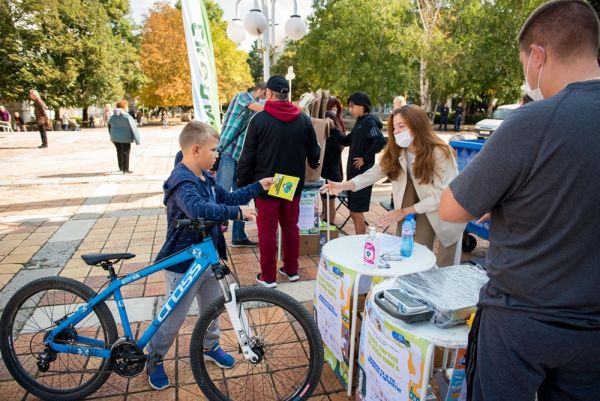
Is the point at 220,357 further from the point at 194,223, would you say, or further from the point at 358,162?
the point at 358,162

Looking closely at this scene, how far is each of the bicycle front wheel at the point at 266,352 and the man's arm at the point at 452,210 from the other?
3.69 feet

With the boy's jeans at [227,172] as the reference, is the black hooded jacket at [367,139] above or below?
above

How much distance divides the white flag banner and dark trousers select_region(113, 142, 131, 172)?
6374 mm

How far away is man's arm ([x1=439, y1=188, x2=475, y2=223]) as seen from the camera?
138 centimetres

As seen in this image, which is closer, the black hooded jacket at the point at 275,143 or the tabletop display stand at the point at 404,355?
the tabletop display stand at the point at 404,355

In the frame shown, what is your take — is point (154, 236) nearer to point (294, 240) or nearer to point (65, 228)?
point (65, 228)

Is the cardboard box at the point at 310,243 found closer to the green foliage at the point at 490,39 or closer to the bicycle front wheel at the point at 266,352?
the bicycle front wheel at the point at 266,352

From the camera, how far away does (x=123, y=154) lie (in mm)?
10781

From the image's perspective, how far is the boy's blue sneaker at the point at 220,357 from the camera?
2.78m

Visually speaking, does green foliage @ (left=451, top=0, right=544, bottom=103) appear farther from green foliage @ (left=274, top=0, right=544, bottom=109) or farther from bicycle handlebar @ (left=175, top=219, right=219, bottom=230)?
bicycle handlebar @ (left=175, top=219, right=219, bottom=230)

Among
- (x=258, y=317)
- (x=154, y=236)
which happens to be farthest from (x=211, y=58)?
(x=258, y=317)

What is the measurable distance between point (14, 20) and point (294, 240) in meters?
32.5

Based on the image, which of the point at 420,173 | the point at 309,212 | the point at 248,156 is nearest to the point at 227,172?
the point at 309,212

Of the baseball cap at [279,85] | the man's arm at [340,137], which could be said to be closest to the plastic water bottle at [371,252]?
the baseball cap at [279,85]
